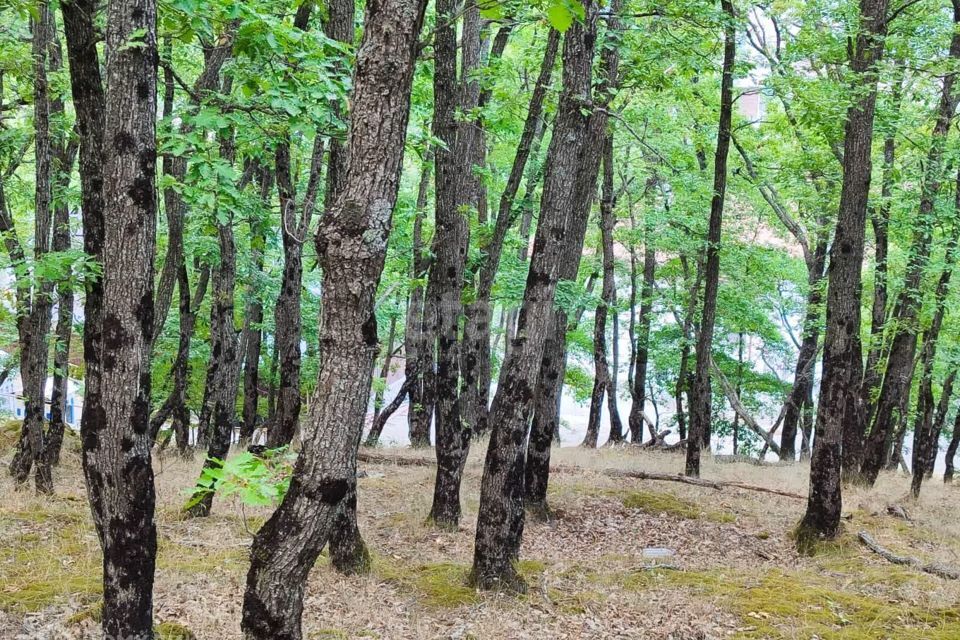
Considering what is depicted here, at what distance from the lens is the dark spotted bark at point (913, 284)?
12.8 meters

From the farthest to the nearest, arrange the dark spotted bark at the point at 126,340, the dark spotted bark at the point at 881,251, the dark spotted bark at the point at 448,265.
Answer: the dark spotted bark at the point at 881,251 < the dark spotted bark at the point at 448,265 < the dark spotted bark at the point at 126,340

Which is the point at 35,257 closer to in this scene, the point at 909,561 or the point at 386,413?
the point at 386,413

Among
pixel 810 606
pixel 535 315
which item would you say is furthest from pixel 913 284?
Answer: pixel 535 315

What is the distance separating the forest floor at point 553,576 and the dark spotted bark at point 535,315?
642 mm

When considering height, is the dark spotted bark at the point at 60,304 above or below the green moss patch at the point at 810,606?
above

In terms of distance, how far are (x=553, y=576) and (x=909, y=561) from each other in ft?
14.7

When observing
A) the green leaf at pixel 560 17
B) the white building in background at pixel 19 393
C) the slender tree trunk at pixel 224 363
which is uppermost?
the green leaf at pixel 560 17

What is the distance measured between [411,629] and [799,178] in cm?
1274

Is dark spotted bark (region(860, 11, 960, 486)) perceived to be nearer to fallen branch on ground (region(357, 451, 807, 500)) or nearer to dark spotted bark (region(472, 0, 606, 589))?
fallen branch on ground (region(357, 451, 807, 500))

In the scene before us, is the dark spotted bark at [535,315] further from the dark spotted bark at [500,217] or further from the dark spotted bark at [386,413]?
the dark spotted bark at [386,413]

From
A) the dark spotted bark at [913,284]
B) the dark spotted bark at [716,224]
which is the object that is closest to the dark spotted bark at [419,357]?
the dark spotted bark at [716,224]

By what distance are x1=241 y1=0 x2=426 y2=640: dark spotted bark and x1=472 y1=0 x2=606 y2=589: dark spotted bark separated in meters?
3.28

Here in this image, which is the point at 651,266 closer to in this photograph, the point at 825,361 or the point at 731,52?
the point at 731,52

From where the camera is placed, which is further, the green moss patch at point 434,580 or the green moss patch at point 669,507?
the green moss patch at point 669,507
